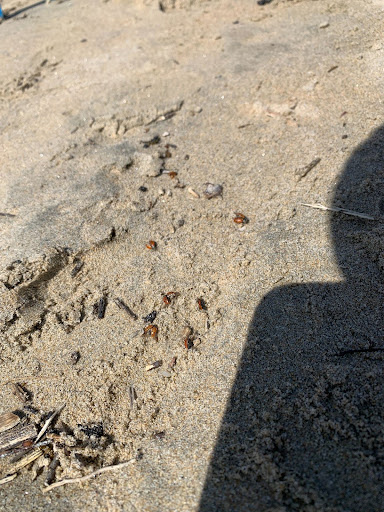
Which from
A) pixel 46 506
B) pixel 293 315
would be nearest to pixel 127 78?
pixel 293 315

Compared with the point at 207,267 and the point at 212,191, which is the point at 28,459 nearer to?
the point at 207,267

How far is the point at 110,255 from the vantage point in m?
2.37

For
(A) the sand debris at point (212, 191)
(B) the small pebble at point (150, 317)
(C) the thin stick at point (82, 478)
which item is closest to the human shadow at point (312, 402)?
(C) the thin stick at point (82, 478)

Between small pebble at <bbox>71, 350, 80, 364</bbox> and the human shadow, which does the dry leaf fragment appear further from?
the human shadow

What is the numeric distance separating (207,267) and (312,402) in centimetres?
97

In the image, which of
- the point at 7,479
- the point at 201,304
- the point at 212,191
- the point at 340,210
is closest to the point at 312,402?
the point at 201,304

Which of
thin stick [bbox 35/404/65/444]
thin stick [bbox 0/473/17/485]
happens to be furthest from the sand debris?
thin stick [bbox 0/473/17/485]

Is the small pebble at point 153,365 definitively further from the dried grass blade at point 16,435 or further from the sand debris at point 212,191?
the sand debris at point 212,191

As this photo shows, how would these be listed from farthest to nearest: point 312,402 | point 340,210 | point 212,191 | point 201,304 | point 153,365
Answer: point 212,191
point 340,210
point 201,304
point 153,365
point 312,402

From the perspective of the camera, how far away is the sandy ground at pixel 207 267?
4.88ft

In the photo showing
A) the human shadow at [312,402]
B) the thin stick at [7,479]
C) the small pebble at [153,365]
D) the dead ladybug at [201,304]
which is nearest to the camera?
the human shadow at [312,402]

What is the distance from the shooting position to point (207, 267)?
223 centimetres

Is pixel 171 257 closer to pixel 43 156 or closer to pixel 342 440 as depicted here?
pixel 342 440

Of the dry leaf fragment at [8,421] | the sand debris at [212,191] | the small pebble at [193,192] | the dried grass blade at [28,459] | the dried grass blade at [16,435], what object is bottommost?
the dried grass blade at [28,459]
